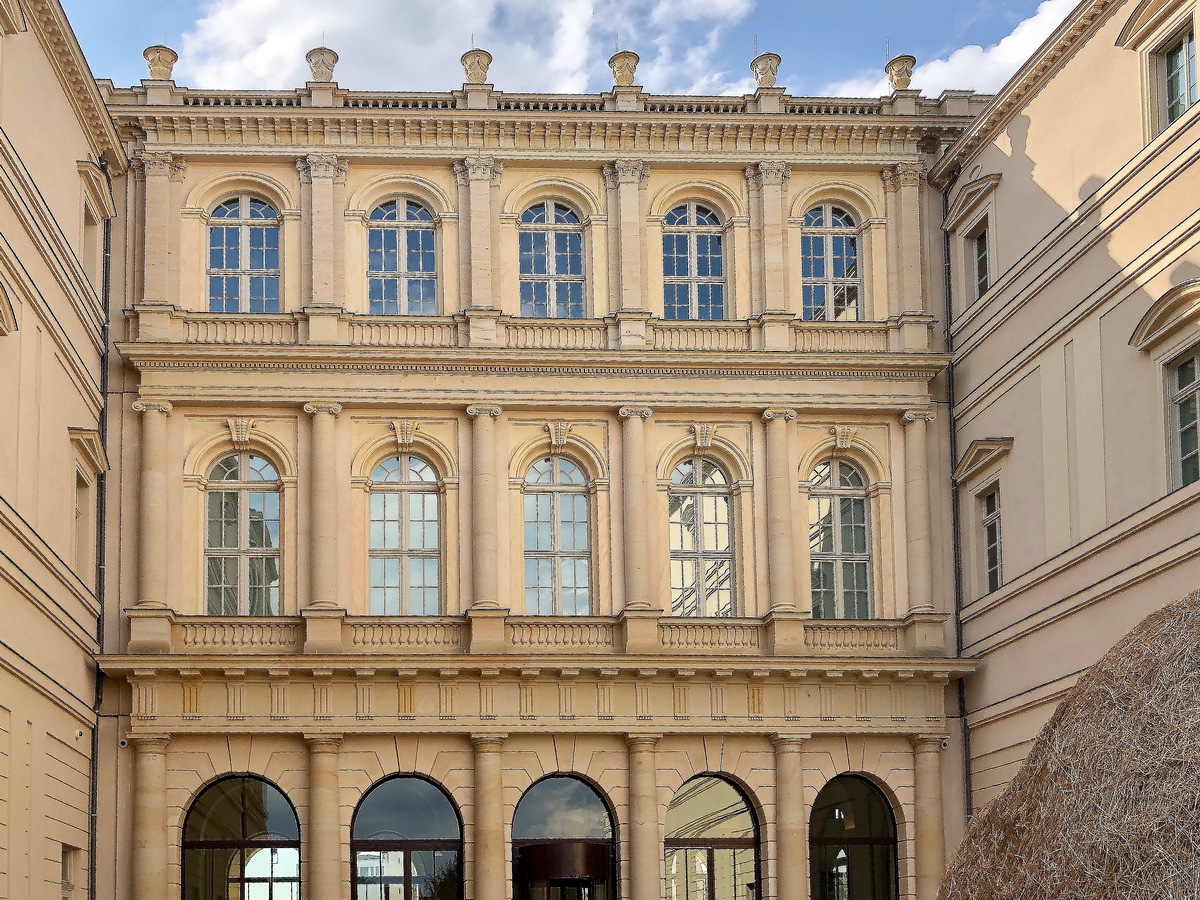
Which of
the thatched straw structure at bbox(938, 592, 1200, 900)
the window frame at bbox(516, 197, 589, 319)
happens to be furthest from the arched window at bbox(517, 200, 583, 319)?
the thatched straw structure at bbox(938, 592, 1200, 900)

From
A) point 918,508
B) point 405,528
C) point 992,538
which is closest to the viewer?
point 992,538

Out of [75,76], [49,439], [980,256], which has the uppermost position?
[75,76]

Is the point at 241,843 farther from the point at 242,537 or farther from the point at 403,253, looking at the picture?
the point at 403,253

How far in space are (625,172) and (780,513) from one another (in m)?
6.14

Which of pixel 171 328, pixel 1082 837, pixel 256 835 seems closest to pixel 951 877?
pixel 1082 837

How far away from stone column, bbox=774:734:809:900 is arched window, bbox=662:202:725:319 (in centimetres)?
718

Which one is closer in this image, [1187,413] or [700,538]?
[1187,413]

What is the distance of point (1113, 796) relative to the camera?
39.8 ft

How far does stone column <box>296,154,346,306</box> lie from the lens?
28938 mm

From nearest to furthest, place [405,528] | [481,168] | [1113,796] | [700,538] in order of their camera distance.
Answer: [1113,796], [405,528], [700,538], [481,168]

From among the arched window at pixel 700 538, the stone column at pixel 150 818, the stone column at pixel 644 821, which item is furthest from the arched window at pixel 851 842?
the stone column at pixel 150 818

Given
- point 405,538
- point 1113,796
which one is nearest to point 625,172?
point 405,538

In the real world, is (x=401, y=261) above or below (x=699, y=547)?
above

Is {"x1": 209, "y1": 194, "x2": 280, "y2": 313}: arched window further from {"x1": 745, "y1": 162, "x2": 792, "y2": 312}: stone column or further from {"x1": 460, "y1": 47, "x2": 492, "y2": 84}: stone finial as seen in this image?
{"x1": 745, "y1": 162, "x2": 792, "y2": 312}: stone column
